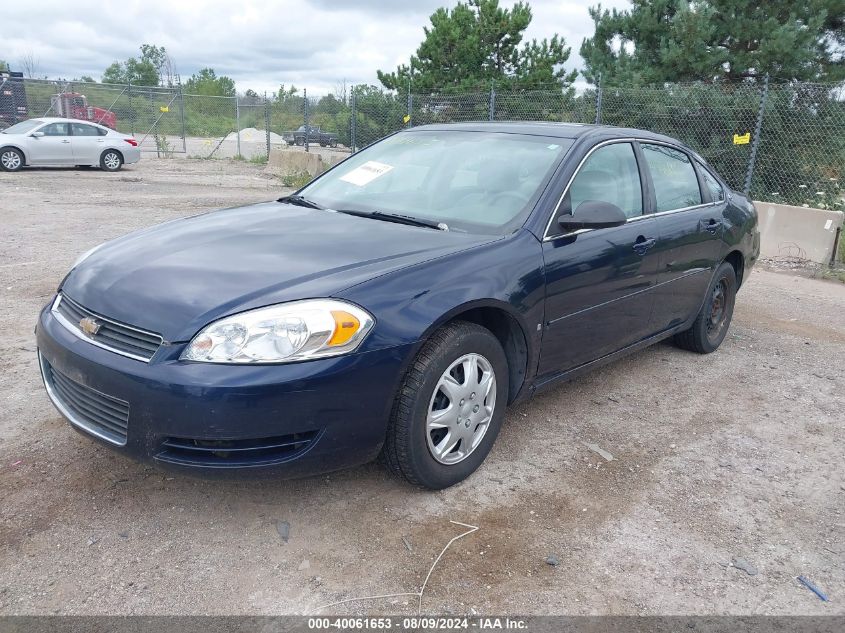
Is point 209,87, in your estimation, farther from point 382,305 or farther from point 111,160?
point 382,305

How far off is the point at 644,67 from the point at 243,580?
14425 mm

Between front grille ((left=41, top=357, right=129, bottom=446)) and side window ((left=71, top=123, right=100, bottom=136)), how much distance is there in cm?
1722

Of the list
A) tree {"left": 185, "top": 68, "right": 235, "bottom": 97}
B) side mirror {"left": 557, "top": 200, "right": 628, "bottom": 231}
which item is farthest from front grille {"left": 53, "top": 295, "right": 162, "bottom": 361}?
tree {"left": 185, "top": 68, "right": 235, "bottom": 97}

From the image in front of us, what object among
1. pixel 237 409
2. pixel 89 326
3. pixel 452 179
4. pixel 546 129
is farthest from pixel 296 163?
pixel 237 409

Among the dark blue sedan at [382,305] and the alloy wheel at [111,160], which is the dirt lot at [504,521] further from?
the alloy wheel at [111,160]

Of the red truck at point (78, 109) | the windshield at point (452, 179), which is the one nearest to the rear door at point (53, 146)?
the red truck at point (78, 109)

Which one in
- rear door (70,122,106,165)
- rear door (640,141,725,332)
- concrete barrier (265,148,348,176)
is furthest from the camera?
rear door (70,122,106,165)

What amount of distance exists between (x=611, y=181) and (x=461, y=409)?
1748 mm

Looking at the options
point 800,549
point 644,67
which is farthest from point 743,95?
point 800,549

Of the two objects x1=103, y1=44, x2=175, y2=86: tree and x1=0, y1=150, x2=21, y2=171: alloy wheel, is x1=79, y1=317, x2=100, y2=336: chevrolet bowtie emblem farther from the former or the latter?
x1=103, y1=44, x2=175, y2=86: tree

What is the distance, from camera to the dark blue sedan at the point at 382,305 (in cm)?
253

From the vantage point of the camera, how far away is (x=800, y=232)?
364 inches

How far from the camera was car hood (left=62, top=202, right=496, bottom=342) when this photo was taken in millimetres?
2643

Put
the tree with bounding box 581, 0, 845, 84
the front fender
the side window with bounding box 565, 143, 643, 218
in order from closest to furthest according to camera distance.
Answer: the side window with bounding box 565, 143, 643, 218, the tree with bounding box 581, 0, 845, 84, the front fender
